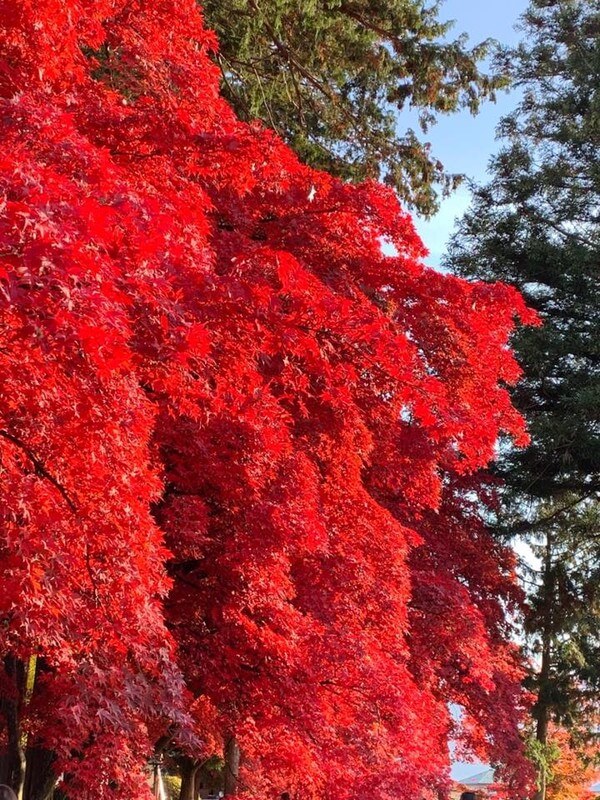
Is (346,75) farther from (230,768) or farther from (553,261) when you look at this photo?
(230,768)

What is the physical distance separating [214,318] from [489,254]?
1292 centimetres

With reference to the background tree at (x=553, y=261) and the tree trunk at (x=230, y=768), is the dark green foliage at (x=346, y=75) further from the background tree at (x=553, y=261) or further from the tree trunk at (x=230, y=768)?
the tree trunk at (x=230, y=768)

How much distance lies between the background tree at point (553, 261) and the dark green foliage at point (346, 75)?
9.20ft

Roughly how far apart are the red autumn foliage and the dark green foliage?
3.24 metres

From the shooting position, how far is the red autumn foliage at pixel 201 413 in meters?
5.38

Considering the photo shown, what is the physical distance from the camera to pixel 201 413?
25.6 feet

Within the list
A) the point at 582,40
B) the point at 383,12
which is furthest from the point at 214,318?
the point at 582,40

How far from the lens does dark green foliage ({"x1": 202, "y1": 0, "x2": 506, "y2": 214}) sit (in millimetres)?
14312

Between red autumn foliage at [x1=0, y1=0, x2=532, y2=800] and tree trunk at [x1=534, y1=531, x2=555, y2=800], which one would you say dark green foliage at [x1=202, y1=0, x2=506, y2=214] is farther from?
tree trunk at [x1=534, y1=531, x2=555, y2=800]

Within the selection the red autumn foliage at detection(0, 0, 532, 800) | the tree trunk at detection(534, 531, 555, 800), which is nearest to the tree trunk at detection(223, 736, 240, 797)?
the red autumn foliage at detection(0, 0, 532, 800)

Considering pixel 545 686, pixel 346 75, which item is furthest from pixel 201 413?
pixel 545 686

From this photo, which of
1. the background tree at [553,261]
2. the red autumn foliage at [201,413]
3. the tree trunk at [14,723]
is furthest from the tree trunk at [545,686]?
the tree trunk at [14,723]

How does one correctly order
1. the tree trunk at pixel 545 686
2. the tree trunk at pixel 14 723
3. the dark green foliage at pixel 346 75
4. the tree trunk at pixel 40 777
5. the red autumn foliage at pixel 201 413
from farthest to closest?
the tree trunk at pixel 545 686
the dark green foliage at pixel 346 75
the tree trunk at pixel 14 723
the tree trunk at pixel 40 777
the red autumn foliage at pixel 201 413

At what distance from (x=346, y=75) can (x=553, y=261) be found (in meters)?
5.18
